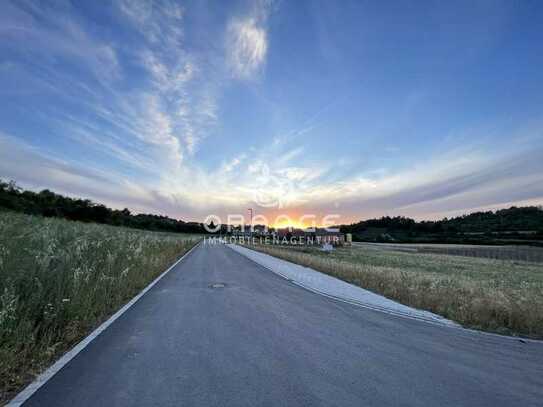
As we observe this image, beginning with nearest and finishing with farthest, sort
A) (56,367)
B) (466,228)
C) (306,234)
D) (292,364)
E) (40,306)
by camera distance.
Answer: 1. (56,367)
2. (292,364)
3. (40,306)
4. (306,234)
5. (466,228)

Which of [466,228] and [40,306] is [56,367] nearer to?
[40,306]

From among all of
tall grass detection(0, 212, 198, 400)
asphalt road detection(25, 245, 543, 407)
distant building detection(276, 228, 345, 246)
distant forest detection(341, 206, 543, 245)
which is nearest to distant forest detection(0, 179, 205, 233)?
tall grass detection(0, 212, 198, 400)

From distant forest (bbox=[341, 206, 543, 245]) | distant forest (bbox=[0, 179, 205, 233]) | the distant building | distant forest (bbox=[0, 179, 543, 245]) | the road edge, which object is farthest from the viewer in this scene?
the distant building

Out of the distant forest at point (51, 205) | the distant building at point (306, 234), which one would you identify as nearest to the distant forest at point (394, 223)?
the distant forest at point (51, 205)

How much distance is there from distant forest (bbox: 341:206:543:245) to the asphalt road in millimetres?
82496

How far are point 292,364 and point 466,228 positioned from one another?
448ft

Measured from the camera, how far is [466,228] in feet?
385

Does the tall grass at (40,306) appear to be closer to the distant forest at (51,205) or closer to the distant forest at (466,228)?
the distant forest at (51,205)

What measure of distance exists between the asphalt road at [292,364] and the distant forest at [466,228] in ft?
271

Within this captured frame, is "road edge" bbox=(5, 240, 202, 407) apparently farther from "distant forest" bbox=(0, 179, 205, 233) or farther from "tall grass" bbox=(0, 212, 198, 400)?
"distant forest" bbox=(0, 179, 205, 233)

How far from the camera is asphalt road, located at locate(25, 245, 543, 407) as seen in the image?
10.6 feet

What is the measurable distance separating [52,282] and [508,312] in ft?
33.3

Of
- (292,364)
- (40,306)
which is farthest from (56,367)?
(292,364)

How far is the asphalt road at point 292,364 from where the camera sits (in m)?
3.23
